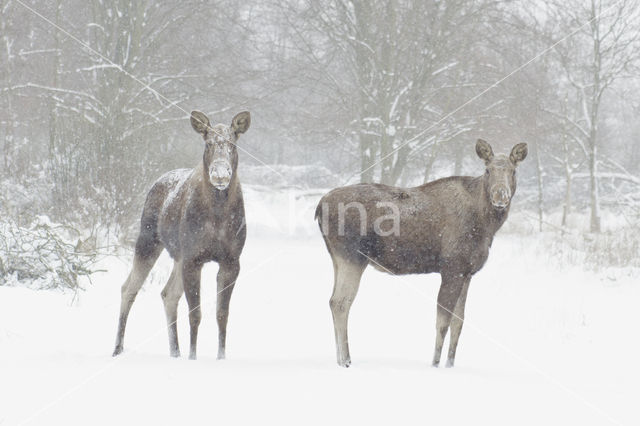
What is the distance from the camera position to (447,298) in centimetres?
592

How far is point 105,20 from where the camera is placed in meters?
16.8

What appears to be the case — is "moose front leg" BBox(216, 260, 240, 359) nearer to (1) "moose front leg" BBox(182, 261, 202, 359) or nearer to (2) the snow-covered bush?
(1) "moose front leg" BBox(182, 261, 202, 359)

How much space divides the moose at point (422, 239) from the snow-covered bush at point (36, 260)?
453 centimetres

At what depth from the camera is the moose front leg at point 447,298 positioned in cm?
590

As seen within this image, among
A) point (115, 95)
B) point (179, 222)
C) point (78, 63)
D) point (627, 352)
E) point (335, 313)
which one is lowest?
point (627, 352)

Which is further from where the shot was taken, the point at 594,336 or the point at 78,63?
the point at 78,63

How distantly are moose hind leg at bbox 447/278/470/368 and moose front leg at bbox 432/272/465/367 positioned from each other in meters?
0.10

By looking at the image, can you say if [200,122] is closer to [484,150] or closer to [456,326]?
[484,150]

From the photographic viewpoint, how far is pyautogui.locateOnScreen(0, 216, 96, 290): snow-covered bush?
28.3 ft

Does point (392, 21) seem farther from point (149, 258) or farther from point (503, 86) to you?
point (149, 258)

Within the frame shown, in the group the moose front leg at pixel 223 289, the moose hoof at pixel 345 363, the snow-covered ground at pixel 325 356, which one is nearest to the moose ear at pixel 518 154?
the snow-covered ground at pixel 325 356

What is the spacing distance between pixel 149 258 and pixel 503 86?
13091mm

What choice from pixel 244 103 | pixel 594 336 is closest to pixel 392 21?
pixel 244 103

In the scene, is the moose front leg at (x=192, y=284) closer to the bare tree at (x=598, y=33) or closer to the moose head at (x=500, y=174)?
the moose head at (x=500, y=174)
